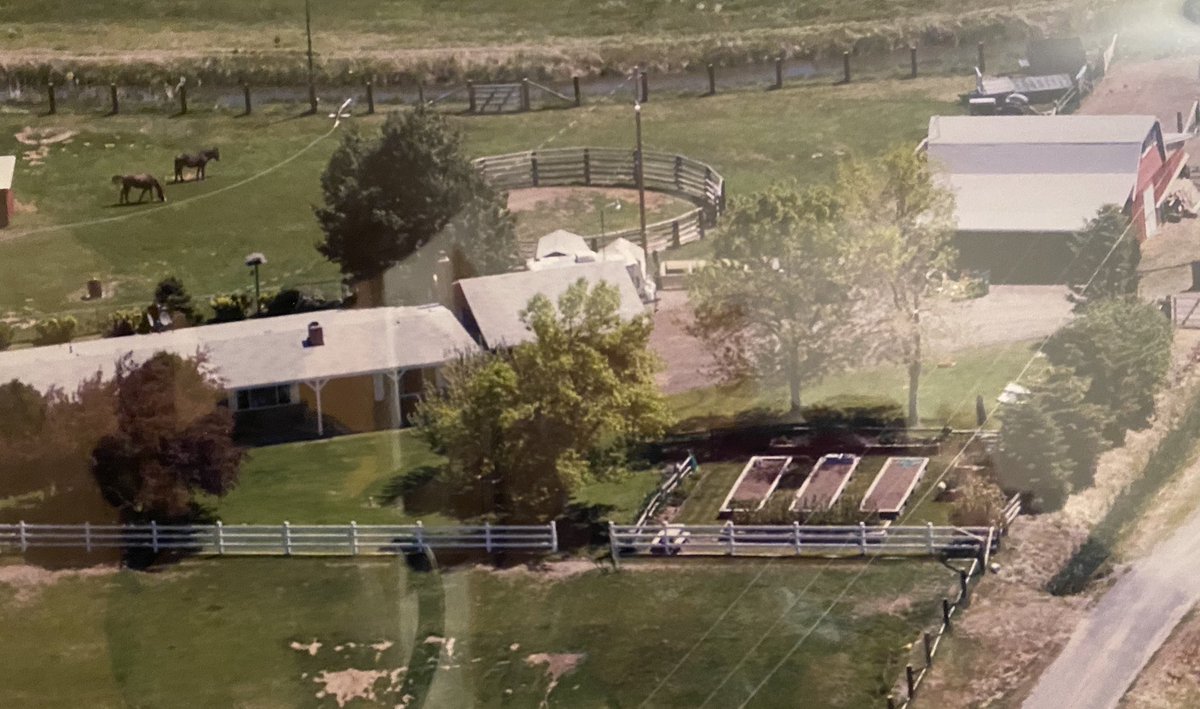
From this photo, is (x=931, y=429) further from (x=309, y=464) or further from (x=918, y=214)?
(x=309, y=464)

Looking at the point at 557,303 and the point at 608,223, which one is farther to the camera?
the point at 608,223

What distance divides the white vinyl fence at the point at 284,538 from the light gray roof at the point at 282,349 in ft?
11.0

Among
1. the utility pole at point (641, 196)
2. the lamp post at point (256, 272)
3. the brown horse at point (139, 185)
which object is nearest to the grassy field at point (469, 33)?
the brown horse at point (139, 185)

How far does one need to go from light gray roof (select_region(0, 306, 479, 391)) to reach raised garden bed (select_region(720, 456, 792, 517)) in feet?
20.2

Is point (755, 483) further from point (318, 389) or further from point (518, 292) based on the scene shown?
point (318, 389)

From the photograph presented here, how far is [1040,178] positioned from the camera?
5362 cm

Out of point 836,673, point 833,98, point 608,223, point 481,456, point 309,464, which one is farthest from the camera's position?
point 833,98

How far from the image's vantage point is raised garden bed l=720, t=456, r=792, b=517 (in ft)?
142

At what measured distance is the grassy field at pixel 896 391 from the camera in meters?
46.3

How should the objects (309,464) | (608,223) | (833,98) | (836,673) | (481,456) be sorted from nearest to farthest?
1. (836,673)
2. (481,456)
3. (309,464)
4. (608,223)
5. (833,98)

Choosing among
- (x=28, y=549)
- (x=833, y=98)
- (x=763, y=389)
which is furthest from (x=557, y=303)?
(x=833, y=98)

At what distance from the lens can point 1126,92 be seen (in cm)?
6012

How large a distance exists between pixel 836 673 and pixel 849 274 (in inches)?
383

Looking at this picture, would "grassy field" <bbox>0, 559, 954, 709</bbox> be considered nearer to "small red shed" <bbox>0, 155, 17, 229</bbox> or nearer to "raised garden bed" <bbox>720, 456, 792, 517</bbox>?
"raised garden bed" <bbox>720, 456, 792, 517</bbox>
